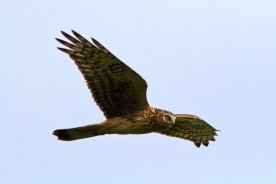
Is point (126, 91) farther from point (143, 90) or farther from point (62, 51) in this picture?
point (62, 51)

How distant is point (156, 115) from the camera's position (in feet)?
40.9

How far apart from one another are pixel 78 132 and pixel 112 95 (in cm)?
99

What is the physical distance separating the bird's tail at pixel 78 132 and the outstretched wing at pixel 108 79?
0.51 m

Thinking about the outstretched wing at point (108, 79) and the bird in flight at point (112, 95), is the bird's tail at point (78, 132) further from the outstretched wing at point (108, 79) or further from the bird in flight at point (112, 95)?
the outstretched wing at point (108, 79)

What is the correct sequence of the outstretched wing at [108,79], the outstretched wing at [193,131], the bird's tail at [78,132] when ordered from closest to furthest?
the outstretched wing at [108,79] < the bird's tail at [78,132] < the outstretched wing at [193,131]

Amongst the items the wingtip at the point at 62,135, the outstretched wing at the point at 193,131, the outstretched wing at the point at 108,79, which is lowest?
the wingtip at the point at 62,135

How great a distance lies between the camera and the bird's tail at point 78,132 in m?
11.8

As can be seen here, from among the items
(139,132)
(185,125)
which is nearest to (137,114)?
(139,132)

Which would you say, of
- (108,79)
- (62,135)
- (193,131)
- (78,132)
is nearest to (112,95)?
(108,79)

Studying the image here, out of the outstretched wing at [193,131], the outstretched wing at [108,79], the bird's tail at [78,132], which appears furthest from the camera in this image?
the outstretched wing at [193,131]

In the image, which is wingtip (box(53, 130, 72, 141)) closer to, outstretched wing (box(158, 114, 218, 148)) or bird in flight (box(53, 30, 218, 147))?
bird in flight (box(53, 30, 218, 147))

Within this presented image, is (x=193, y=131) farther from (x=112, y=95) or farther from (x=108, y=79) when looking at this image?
(x=108, y=79)

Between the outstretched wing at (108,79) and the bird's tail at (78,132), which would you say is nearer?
the outstretched wing at (108,79)

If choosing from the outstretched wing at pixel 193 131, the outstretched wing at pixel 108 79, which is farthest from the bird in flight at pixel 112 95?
the outstretched wing at pixel 193 131
